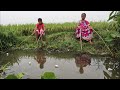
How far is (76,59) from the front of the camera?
18.9 feet

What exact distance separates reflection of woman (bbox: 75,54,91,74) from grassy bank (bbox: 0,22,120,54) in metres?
0.37

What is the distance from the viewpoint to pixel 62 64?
5449mm

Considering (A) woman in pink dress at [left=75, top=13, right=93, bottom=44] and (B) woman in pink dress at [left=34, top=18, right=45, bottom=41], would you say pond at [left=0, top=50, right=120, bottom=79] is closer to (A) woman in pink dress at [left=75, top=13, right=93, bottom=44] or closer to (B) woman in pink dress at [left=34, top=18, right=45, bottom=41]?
(B) woman in pink dress at [left=34, top=18, right=45, bottom=41]

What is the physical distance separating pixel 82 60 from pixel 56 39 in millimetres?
1651

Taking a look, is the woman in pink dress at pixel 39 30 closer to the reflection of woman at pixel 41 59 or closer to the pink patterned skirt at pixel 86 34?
the reflection of woman at pixel 41 59

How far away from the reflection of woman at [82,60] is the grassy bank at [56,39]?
37 centimetres

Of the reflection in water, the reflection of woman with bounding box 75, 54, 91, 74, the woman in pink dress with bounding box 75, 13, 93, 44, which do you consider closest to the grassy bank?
the woman in pink dress with bounding box 75, 13, 93, 44

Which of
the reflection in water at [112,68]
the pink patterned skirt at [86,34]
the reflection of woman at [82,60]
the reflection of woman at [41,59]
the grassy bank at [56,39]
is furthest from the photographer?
the pink patterned skirt at [86,34]

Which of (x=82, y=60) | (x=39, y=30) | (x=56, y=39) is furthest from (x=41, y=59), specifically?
(x=39, y=30)

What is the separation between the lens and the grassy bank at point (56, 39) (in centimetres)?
641

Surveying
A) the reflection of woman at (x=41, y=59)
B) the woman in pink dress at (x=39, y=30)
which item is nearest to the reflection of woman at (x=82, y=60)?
the reflection of woman at (x=41, y=59)
